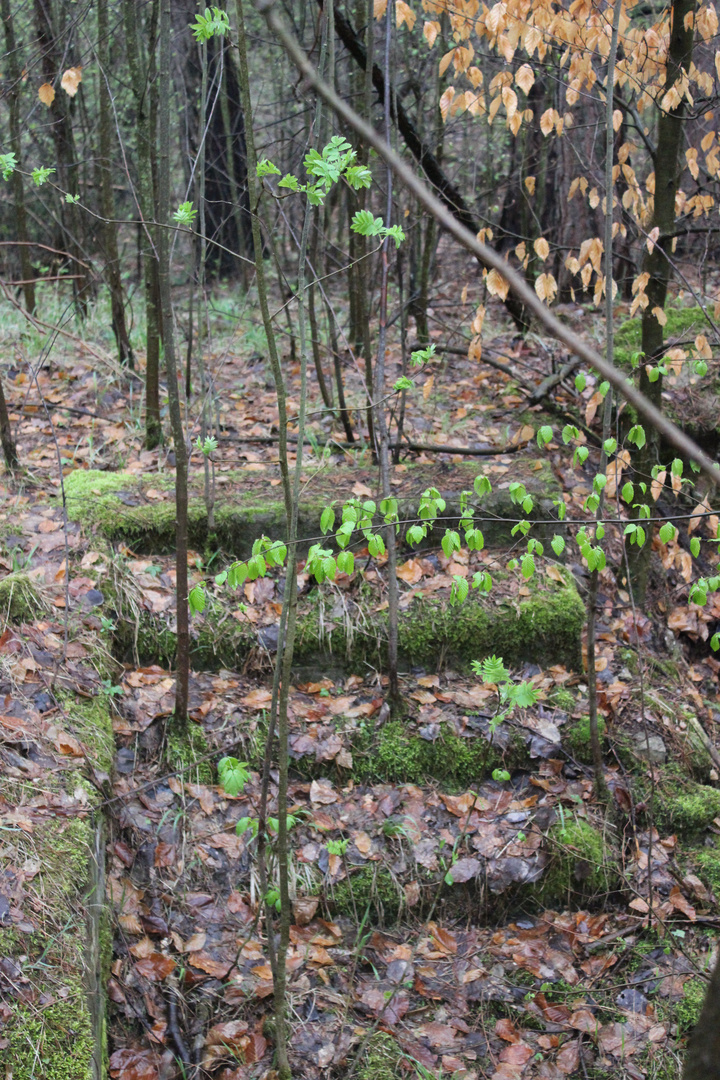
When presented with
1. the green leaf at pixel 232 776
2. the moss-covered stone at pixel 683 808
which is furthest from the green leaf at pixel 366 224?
the moss-covered stone at pixel 683 808

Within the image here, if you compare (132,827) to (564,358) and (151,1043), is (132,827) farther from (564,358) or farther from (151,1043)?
(564,358)

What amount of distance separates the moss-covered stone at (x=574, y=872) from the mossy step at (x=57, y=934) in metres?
1.84

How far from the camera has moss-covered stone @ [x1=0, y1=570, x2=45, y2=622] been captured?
335cm

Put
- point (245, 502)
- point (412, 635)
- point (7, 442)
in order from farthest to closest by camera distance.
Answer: point (245, 502)
point (7, 442)
point (412, 635)

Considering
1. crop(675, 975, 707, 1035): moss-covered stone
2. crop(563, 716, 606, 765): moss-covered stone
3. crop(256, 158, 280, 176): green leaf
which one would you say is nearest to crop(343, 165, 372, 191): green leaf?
crop(256, 158, 280, 176): green leaf

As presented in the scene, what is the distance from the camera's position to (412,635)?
3.96 m

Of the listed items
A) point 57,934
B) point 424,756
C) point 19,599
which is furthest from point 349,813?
point 19,599

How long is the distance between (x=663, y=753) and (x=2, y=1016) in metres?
3.00

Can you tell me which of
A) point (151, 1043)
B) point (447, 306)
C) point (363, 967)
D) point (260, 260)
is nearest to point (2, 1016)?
point (151, 1043)

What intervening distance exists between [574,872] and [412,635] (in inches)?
51.2

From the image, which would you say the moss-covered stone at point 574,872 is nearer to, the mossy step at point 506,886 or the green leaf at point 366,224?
the mossy step at point 506,886

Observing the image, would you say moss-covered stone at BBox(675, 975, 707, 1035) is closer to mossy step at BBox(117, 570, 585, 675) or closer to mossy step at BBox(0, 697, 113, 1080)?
mossy step at BBox(117, 570, 585, 675)

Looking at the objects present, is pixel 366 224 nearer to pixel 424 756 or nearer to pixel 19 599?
pixel 19 599

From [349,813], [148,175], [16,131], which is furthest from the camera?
[16,131]
